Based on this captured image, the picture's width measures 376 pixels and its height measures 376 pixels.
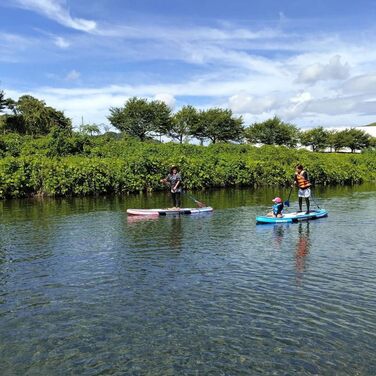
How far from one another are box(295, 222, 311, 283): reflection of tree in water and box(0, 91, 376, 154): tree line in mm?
38753

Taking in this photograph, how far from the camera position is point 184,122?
259 feet

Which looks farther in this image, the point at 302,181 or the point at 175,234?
the point at 302,181

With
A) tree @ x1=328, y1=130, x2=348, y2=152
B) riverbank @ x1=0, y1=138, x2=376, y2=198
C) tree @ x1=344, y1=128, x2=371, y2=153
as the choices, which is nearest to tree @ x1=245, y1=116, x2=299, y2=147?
tree @ x1=328, y1=130, x2=348, y2=152

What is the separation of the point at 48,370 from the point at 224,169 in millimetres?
39437

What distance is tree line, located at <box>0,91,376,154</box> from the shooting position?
63.0 meters

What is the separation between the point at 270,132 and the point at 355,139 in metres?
24.4

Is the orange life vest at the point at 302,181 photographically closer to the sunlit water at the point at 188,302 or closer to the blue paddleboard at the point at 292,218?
the blue paddleboard at the point at 292,218

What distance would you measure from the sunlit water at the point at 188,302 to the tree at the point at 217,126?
201 feet

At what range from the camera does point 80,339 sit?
819cm

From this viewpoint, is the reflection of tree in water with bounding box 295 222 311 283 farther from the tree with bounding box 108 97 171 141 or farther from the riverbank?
the tree with bounding box 108 97 171 141

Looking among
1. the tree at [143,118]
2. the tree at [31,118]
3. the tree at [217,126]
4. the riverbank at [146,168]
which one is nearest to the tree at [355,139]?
the tree at [217,126]

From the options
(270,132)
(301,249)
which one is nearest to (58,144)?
(301,249)

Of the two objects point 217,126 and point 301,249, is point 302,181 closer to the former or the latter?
point 301,249

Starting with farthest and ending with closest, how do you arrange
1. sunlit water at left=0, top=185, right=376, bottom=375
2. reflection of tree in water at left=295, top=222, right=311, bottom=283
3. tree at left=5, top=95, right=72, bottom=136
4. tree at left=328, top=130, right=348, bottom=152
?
tree at left=328, top=130, right=348, bottom=152
tree at left=5, top=95, right=72, bottom=136
reflection of tree in water at left=295, top=222, right=311, bottom=283
sunlit water at left=0, top=185, right=376, bottom=375
